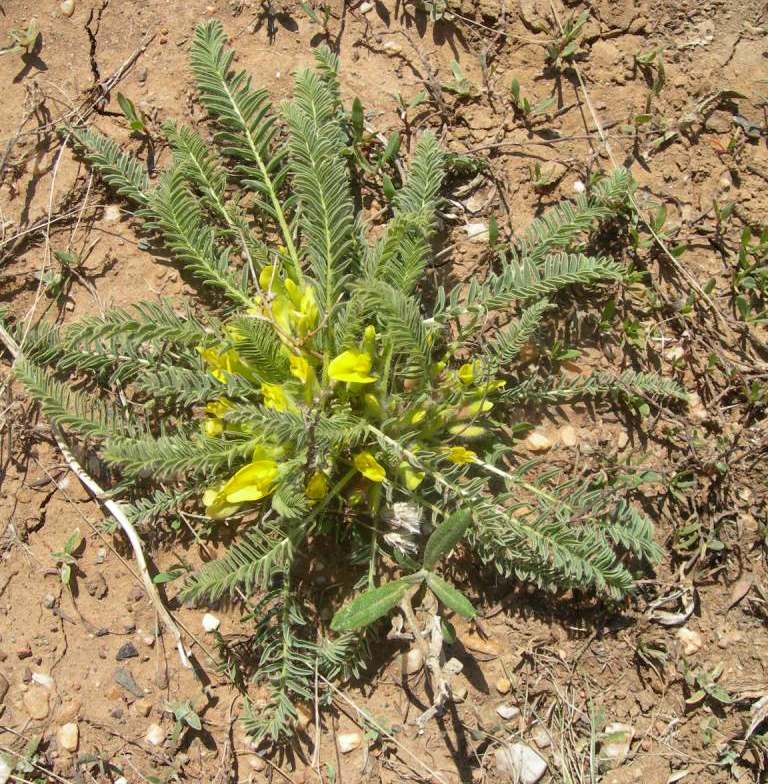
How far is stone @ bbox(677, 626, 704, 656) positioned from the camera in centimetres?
283

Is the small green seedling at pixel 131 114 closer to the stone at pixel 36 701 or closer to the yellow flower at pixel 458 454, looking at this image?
the yellow flower at pixel 458 454

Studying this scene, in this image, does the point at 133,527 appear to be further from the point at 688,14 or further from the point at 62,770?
the point at 688,14

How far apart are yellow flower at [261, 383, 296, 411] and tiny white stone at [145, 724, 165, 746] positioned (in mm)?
1171

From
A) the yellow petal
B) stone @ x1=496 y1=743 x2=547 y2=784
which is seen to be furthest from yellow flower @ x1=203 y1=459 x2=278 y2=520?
stone @ x1=496 y1=743 x2=547 y2=784

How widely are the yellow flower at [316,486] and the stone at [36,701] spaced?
1154mm

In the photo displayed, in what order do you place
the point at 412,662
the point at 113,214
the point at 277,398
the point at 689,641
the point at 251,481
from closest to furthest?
the point at 251,481 → the point at 277,398 → the point at 412,662 → the point at 689,641 → the point at 113,214

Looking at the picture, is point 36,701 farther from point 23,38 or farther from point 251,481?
point 23,38

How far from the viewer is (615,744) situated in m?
2.77

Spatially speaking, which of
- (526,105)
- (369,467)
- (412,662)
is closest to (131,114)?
(526,105)

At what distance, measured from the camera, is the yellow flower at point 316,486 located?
2479 millimetres

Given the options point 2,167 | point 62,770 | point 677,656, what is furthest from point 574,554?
point 2,167

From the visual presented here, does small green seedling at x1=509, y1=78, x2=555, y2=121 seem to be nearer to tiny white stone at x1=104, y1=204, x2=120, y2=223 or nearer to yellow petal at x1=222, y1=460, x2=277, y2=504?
tiny white stone at x1=104, y1=204, x2=120, y2=223

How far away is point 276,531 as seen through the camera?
2.58 metres

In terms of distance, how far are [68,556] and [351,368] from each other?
48.0 inches
